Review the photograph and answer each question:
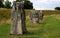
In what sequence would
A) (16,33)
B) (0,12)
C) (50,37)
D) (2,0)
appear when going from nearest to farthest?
(50,37)
(16,33)
(0,12)
(2,0)

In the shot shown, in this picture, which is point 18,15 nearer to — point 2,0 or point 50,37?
point 50,37

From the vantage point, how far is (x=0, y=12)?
8156cm

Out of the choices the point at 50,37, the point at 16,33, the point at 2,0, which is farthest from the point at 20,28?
the point at 2,0

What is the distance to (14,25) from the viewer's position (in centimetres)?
2164

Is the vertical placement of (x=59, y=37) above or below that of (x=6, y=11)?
above

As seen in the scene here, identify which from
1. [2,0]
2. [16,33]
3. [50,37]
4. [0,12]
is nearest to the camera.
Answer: [50,37]

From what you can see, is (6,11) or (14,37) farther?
(6,11)

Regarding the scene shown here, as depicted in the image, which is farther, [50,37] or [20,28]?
[20,28]

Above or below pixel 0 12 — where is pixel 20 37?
above

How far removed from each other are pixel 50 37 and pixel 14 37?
2.79 m

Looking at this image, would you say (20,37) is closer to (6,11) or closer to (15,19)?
(15,19)

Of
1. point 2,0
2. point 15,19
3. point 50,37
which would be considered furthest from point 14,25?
point 2,0

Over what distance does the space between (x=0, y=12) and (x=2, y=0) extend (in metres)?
20.0

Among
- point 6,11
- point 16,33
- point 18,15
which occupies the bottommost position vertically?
point 6,11
